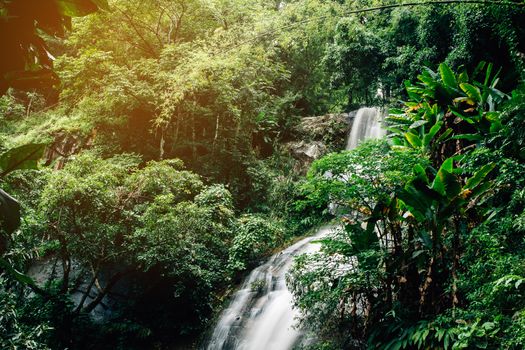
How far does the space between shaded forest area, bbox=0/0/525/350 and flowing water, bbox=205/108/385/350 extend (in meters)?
0.65

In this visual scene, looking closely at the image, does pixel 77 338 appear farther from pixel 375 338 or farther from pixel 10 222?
pixel 10 222

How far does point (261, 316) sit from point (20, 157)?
7428 millimetres

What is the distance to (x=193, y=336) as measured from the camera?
28.1 feet

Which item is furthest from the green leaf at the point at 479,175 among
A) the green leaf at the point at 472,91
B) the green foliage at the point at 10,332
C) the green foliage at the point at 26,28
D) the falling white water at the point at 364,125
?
the falling white water at the point at 364,125

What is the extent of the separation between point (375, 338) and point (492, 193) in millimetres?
2616

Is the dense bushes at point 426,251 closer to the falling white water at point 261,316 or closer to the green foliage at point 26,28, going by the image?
the falling white water at point 261,316

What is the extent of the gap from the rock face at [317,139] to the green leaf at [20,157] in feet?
44.5

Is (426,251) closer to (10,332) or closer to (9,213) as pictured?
(9,213)

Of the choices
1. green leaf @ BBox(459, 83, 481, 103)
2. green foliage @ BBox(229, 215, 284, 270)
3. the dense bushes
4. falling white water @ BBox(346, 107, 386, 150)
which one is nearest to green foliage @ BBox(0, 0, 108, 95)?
the dense bushes

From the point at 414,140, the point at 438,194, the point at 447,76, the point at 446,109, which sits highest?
the point at 447,76

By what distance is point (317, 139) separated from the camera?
597 inches

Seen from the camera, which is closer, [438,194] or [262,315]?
[438,194]

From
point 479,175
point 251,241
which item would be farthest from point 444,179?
point 251,241

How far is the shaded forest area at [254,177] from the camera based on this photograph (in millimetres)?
4309
